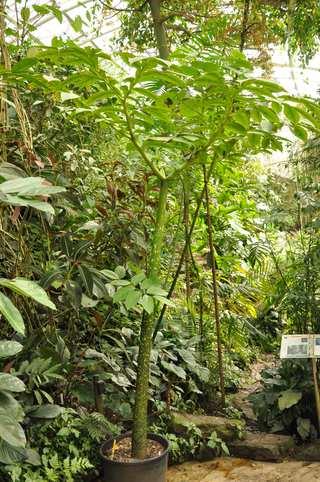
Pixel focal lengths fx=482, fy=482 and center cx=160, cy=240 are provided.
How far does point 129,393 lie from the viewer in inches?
102

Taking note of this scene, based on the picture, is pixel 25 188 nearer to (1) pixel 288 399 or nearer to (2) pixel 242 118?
(2) pixel 242 118

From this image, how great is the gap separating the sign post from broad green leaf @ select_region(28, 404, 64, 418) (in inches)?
48.9

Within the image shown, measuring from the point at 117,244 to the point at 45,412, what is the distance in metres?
0.82

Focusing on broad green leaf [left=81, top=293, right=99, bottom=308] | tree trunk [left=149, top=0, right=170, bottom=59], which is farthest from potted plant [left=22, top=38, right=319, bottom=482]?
tree trunk [left=149, top=0, right=170, bottom=59]

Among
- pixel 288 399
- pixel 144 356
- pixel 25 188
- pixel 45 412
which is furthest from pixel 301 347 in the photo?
pixel 25 188

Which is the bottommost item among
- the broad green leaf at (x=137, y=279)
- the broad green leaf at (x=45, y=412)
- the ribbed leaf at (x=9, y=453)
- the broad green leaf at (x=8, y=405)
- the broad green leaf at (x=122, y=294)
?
the ribbed leaf at (x=9, y=453)

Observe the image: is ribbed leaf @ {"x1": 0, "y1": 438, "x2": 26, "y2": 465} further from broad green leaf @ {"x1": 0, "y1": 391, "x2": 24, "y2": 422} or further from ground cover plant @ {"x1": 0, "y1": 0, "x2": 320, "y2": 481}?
broad green leaf @ {"x1": 0, "y1": 391, "x2": 24, "y2": 422}

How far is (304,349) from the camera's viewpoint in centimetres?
258

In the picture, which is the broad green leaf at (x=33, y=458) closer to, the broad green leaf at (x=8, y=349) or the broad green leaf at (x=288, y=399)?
the broad green leaf at (x=8, y=349)

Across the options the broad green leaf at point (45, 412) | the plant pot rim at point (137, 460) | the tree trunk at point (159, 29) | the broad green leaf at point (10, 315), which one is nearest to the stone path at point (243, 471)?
the plant pot rim at point (137, 460)

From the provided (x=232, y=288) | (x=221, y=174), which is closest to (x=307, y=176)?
(x=221, y=174)

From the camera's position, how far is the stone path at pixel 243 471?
7.77 ft

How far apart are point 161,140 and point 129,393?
1.44 m

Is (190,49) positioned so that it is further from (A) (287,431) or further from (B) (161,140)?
(A) (287,431)
